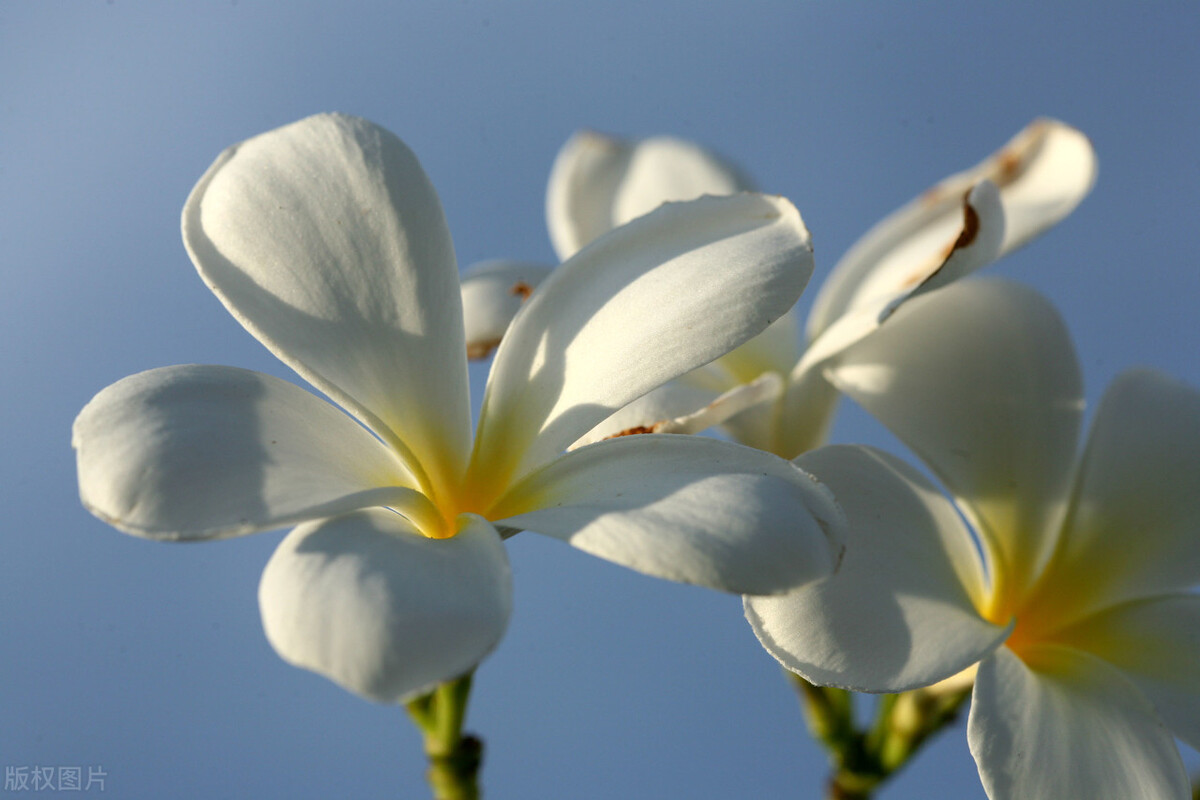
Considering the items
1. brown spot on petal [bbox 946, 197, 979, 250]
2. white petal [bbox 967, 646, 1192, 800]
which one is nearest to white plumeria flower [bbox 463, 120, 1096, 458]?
brown spot on petal [bbox 946, 197, 979, 250]

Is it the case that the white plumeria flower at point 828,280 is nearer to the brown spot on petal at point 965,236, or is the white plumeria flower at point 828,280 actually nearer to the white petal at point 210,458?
the brown spot on petal at point 965,236

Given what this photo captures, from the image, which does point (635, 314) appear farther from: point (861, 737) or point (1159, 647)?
point (861, 737)

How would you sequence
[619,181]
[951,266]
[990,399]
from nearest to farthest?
[951,266] < [990,399] < [619,181]

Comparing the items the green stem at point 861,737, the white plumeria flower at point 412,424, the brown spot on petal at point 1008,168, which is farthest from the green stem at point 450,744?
the brown spot on petal at point 1008,168

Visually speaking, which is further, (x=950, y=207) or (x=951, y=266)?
(x=950, y=207)

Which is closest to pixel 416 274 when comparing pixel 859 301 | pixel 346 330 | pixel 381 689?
pixel 346 330

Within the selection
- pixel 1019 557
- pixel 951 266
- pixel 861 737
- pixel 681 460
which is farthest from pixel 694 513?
pixel 861 737
